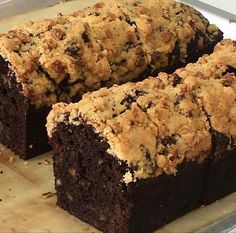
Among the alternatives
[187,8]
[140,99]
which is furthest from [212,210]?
[187,8]

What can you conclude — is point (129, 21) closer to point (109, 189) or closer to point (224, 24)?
point (224, 24)

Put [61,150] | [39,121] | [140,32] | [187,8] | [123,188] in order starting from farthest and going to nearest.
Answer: [187,8] → [140,32] → [39,121] → [61,150] → [123,188]

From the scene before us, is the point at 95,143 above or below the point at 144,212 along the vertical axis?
above

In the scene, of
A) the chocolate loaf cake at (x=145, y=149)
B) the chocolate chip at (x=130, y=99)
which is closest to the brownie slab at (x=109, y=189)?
the chocolate loaf cake at (x=145, y=149)

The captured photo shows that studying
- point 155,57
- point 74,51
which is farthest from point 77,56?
point 155,57

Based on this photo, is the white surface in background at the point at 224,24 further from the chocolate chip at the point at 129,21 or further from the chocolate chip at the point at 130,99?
the chocolate chip at the point at 130,99

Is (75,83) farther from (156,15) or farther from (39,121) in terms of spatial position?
(156,15)

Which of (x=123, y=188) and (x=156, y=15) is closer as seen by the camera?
(x=123, y=188)

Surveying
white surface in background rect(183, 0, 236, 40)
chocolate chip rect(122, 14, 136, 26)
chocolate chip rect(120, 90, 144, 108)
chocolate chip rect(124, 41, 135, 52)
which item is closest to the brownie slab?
chocolate chip rect(120, 90, 144, 108)
